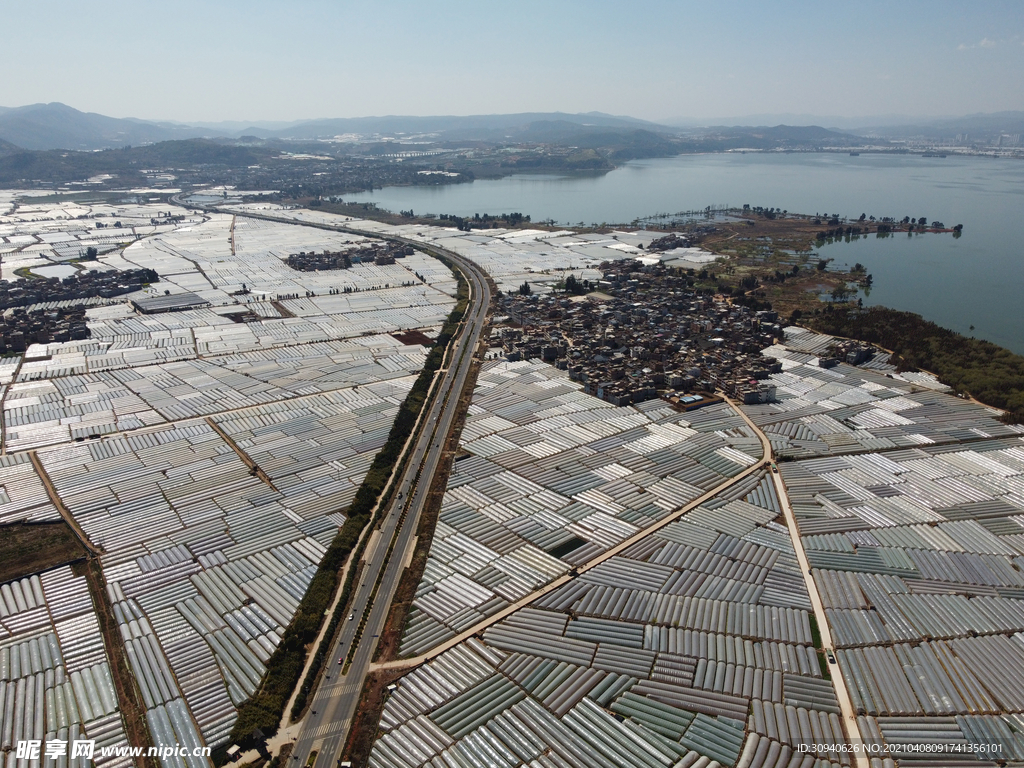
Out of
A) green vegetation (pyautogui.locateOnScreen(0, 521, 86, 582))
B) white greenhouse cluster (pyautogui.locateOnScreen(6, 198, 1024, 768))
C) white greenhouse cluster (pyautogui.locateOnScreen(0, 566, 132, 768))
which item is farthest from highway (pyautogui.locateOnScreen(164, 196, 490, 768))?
green vegetation (pyautogui.locateOnScreen(0, 521, 86, 582))

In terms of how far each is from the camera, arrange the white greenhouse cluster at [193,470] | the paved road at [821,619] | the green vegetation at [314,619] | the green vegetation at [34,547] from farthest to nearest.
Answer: the green vegetation at [34,547] → the white greenhouse cluster at [193,470] → the green vegetation at [314,619] → the paved road at [821,619]

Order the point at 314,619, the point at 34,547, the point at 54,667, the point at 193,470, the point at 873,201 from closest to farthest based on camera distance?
the point at 54,667 → the point at 314,619 → the point at 34,547 → the point at 193,470 → the point at 873,201

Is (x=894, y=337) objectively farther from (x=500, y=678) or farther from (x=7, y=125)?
(x=7, y=125)

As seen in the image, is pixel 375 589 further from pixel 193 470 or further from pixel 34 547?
pixel 34 547

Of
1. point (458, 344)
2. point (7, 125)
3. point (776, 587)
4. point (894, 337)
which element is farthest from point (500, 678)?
point (7, 125)

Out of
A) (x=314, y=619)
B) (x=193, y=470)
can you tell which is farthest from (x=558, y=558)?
(x=193, y=470)

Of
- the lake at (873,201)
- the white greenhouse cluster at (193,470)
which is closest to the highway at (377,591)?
the white greenhouse cluster at (193,470)

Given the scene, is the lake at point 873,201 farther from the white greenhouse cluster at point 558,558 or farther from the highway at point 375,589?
the highway at point 375,589
